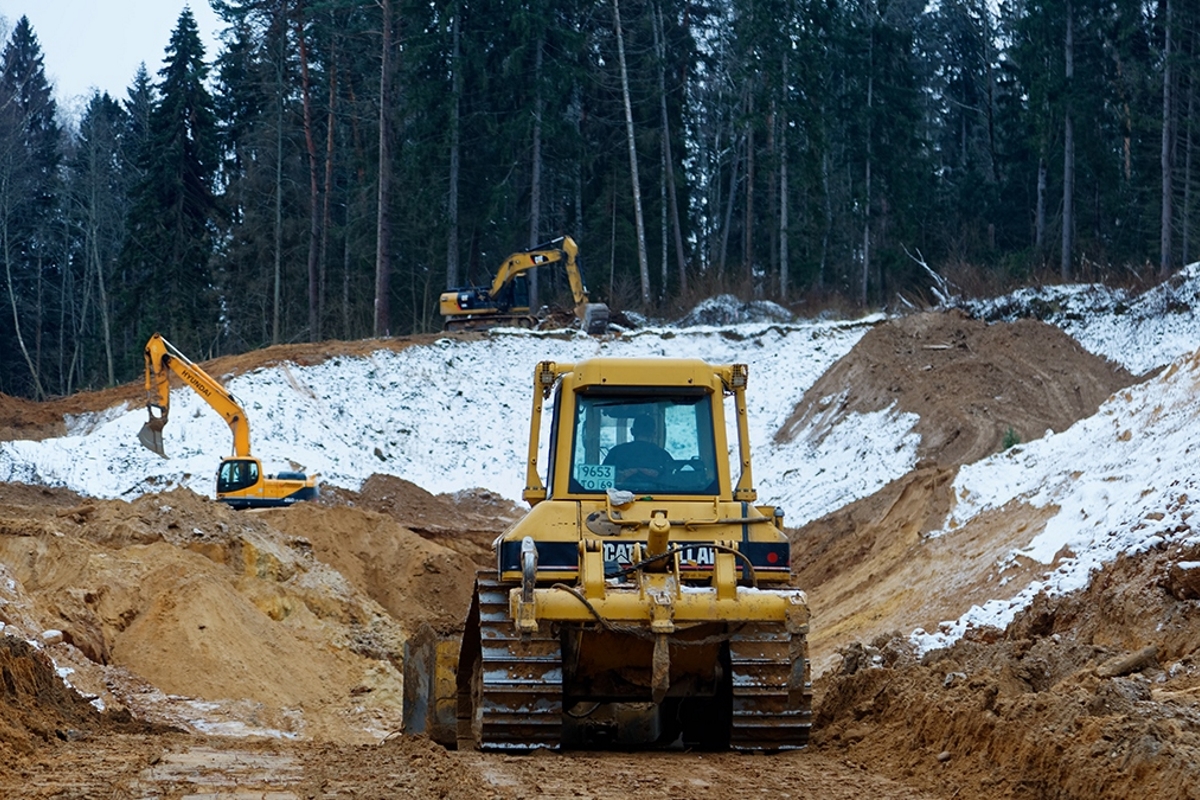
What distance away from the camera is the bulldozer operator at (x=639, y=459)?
31.3 feet

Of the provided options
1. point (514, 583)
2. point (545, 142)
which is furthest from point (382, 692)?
point (545, 142)

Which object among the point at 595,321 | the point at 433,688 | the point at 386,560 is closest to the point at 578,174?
the point at 595,321

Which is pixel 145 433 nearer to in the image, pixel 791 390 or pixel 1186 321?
pixel 791 390

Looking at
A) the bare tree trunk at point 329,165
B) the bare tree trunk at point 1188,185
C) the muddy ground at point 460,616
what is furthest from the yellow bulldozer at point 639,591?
the bare tree trunk at point 329,165

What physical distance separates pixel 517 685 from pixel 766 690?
5.06 ft

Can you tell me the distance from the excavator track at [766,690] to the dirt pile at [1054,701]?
46 centimetres

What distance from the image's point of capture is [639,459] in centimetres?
959

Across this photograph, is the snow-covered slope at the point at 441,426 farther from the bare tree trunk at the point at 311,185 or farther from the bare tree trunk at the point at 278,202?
the bare tree trunk at the point at 278,202

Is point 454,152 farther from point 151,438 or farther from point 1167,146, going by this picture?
point 1167,146

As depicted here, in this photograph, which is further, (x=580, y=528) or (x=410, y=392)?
(x=410, y=392)

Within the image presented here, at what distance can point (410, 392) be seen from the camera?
3741 cm

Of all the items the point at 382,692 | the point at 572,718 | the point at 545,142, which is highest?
the point at 545,142

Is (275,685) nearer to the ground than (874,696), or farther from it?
nearer to the ground

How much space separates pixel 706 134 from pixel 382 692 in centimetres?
4878
